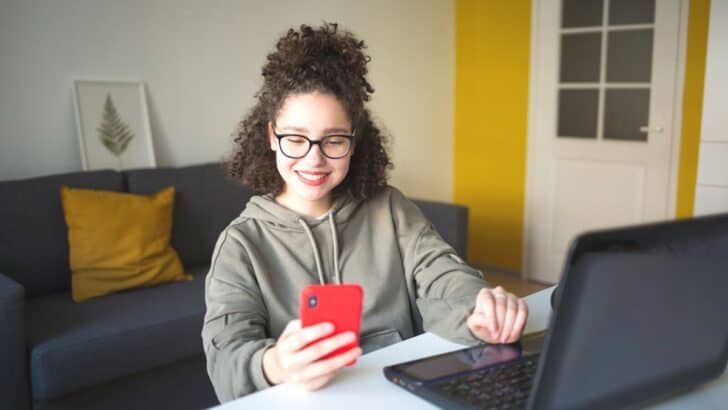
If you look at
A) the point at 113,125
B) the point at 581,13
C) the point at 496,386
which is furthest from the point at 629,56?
the point at 496,386

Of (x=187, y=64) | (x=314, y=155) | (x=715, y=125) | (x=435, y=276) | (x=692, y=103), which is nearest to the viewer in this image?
(x=314, y=155)

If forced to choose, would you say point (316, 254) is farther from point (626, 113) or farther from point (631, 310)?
point (626, 113)

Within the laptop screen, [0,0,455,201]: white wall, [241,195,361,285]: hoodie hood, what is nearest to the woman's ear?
[241,195,361,285]: hoodie hood

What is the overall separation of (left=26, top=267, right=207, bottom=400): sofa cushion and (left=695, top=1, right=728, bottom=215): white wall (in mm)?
2317

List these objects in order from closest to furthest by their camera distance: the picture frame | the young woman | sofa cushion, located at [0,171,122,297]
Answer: the young woman < sofa cushion, located at [0,171,122,297] < the picture frame

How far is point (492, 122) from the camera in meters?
4.16

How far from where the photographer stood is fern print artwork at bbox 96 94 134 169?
112 inches

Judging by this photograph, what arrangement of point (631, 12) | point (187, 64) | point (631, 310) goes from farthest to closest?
point (631, 12), point (187, 64), point (631, 310)

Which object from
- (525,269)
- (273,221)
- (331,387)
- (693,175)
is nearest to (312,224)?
(273,221)

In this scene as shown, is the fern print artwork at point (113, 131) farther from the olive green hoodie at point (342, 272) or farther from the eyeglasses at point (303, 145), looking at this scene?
the eyeglasses at point (303, 145)

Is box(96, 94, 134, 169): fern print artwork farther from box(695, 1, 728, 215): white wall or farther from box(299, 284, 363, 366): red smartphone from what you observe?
box(695, 1, 728, 215): white wall

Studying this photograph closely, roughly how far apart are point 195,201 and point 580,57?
230 cm

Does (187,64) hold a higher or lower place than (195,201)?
higher

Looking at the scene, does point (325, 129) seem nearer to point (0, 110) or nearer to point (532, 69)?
point (0, 110)
